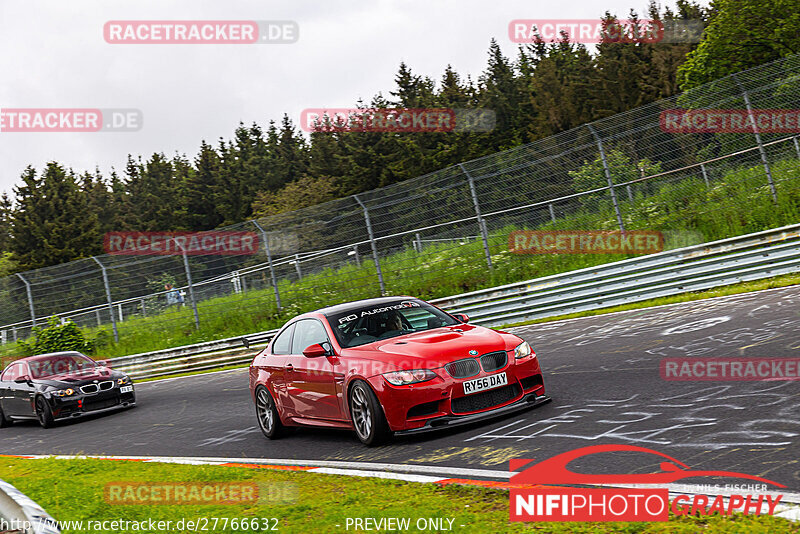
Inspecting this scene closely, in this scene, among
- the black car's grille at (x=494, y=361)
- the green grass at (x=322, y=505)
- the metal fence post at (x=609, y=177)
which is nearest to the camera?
the green grass at (x=322, y=505)

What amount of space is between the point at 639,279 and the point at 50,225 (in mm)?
65602

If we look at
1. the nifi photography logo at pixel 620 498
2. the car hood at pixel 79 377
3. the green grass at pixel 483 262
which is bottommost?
the nifi photography logo at pixel 620 498

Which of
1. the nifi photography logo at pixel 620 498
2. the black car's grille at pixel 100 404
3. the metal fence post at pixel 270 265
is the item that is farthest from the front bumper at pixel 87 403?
the nifi photography logo at pixel 620 498

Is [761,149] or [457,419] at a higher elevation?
[761,149]

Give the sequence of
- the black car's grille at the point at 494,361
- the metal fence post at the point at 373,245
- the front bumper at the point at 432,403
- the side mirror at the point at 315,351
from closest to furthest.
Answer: the front bumper at the point at 432,403
the black car's grille at the point at 494,361
the side mirror at the point at 315,351
the metal fence post at the point at 373,245

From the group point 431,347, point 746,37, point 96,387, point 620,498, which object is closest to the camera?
point 620,498

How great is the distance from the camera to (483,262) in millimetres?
19719

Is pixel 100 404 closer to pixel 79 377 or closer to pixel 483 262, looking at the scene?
pixel 79 377

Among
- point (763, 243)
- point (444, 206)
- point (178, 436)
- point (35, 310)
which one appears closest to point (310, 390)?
point (178, 436)

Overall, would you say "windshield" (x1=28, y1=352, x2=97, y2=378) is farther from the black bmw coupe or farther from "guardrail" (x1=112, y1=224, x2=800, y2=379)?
"guardrail" (x1=112, y1=224, x2=800, y2=379)

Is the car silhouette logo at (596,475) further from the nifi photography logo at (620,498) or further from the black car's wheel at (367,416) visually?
the black car's wheel at (367,416)

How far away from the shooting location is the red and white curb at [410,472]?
4.72 meters

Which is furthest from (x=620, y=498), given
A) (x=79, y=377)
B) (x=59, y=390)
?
(x=79, y=377)

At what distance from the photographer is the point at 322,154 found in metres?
65.8
